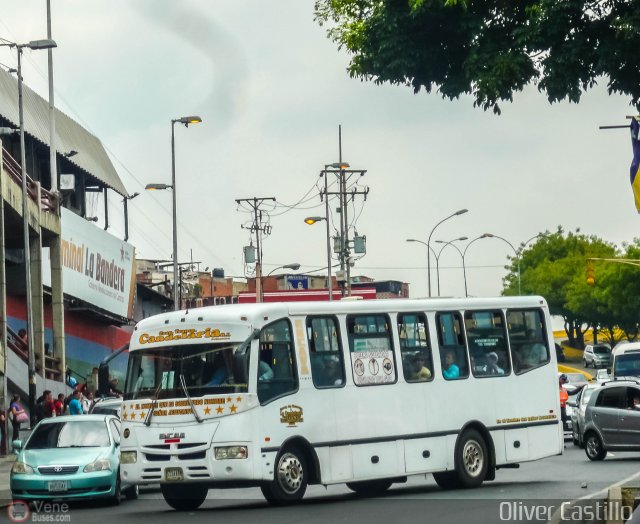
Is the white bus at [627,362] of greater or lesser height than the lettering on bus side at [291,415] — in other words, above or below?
above

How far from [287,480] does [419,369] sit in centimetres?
325

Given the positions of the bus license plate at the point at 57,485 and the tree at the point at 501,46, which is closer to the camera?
the tree at the point at 501,46

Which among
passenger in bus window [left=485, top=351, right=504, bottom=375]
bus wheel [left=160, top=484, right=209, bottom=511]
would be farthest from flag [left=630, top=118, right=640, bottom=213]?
bus wheel [left=160, top=484, right=209, bottom=511]

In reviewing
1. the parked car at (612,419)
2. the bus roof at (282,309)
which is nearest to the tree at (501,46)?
the bus roof at (282,309)

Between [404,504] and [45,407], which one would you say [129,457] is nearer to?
[404,504]

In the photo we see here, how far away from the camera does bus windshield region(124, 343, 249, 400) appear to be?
758 inches

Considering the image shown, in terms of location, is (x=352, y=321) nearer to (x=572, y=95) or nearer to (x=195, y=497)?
(x=195, y=497)

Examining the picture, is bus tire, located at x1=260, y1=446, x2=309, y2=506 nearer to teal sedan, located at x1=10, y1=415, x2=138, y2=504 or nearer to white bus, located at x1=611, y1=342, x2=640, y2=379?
teal sedan, located at x1=10, y1=415, x2=138, y2=504

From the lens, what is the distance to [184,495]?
66.3ft

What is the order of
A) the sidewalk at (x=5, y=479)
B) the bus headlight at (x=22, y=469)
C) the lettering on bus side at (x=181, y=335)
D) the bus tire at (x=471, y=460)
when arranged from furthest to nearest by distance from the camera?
the sidewalk at (x=5, y=479)
the bus tire at (x=471, y=460)
the bus headlight at (x=22, y=469)
the lettering on bus side at (x=181, y=335)

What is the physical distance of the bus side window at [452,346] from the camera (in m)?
22.1

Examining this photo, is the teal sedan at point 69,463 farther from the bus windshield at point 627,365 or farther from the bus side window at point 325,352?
the bus windshield at point 627,365

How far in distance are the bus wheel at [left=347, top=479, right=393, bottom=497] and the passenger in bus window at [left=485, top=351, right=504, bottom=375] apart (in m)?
2.39

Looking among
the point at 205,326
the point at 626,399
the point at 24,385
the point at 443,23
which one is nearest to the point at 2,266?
the point at 24,385
